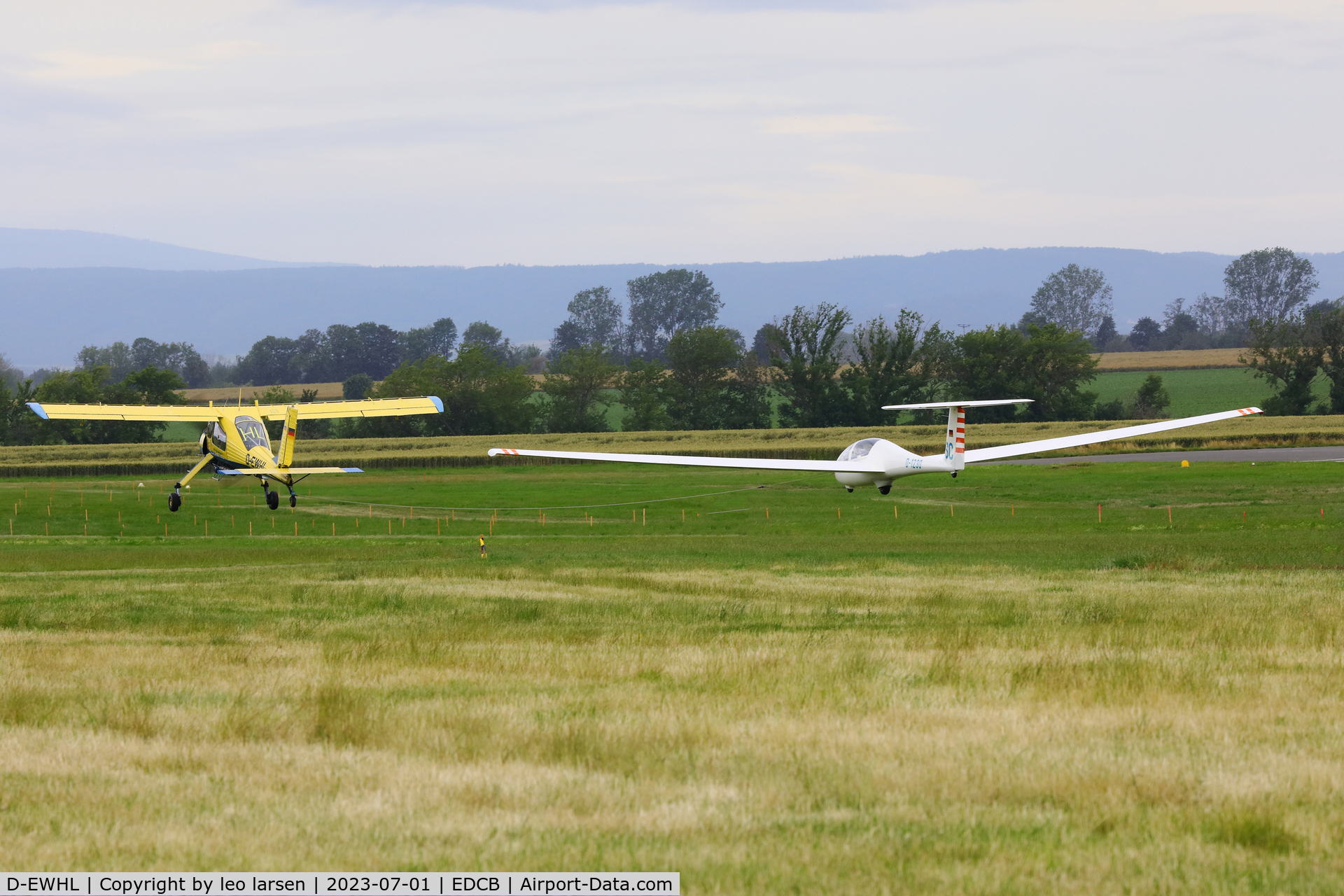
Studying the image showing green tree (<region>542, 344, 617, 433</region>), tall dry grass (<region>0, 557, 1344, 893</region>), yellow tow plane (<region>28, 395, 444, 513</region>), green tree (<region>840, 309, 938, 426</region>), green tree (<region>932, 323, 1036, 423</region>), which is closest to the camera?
tall dry grass (<region>0, 557, 1344, 893</region>)

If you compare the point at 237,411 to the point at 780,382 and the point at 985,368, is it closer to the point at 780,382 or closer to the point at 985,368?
the point at 780,382

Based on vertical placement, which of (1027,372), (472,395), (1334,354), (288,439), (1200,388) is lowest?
(288,439)

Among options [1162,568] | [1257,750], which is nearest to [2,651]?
[1257,750]

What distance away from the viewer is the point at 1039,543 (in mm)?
34000

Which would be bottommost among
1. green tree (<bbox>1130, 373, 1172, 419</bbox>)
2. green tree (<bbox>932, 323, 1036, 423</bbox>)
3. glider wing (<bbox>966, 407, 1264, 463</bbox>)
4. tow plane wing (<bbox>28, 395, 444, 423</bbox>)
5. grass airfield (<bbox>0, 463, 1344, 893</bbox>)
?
grass airfield (<bbox>0, 463, 1344, 893</bbox>)

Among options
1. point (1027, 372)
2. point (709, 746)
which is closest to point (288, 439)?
point (709, 746)

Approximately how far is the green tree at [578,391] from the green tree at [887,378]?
21631 mm

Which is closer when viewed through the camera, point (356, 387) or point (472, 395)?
point (472, 395)

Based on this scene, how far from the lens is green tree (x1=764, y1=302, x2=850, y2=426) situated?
343ft

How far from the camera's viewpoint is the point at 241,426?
43.9 meters

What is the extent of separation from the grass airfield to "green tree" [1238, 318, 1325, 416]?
7549cm

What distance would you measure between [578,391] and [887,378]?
27387mm

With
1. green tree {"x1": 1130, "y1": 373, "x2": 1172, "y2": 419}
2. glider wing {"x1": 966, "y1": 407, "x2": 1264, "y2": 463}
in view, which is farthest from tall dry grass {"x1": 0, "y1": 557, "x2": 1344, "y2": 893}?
green tree {"x1": 1130, "y1": 373, "x2": 1172, "y2": 419}

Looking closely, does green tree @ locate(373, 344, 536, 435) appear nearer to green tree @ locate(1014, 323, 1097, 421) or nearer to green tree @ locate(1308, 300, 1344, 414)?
green tree @ locate(1014, 323, 1097, 421)
